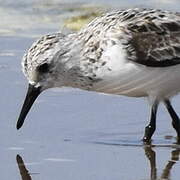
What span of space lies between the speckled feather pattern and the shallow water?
42cm

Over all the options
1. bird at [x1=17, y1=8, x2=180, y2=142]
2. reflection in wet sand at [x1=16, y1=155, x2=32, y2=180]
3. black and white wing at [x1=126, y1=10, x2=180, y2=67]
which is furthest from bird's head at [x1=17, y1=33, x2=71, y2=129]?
reflection in wet sand at [x1=16, y1=155, x2=32, y2=180]

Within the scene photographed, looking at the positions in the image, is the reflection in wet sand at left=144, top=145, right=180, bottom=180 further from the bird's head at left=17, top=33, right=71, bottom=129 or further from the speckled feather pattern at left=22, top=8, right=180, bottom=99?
the bird's head at left=17, top=33, right=71, bottom=129

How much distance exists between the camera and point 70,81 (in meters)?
9.20

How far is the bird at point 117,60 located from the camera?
896 cm

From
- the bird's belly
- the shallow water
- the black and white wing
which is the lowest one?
the shallow water

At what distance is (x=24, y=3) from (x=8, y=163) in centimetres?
560

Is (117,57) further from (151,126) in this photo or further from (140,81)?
→ (151,126)

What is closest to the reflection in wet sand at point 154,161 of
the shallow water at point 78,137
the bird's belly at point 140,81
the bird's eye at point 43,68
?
the shallow water at point 78,137

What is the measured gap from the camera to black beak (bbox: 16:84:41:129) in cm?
912

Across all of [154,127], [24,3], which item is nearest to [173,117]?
[154,127]

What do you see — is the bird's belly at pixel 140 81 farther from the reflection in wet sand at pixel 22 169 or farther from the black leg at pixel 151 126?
the reflection in wet sand at pixel 22 169

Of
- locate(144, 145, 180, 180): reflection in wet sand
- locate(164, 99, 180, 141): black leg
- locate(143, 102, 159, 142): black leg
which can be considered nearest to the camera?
locate(144, 145, 180, 180): reflection in wet sand

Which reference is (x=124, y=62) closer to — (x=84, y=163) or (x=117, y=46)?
(x=117, y=46)

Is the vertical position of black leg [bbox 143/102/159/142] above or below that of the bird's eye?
below
